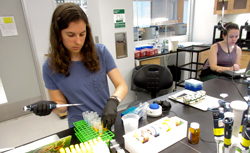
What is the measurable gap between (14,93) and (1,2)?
143 centimetres

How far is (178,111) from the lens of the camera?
4.12ft

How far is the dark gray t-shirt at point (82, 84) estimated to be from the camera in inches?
45.0

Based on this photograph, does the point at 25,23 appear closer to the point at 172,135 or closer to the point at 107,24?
the point at 107,24

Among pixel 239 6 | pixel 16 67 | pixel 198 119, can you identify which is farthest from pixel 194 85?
pixel 239 6

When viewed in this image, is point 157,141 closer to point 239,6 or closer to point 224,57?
point 224,57

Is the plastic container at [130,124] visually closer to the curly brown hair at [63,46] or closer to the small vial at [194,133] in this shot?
the small vial at [194,133]

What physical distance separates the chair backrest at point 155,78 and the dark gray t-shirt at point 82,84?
86 cm

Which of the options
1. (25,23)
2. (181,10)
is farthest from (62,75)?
(181,10)

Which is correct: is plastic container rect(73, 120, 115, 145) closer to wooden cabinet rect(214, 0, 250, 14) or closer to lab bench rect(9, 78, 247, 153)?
lab bench rect(9, 78, 247, 153)

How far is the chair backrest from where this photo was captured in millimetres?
2012

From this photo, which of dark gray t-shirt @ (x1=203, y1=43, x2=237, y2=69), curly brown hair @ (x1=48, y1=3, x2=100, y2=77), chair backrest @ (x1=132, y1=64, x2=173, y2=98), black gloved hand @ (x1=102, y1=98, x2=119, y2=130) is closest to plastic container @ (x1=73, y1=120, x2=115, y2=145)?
black gloved hand @ (x1=102, y1=98, x2=119, y2=130)

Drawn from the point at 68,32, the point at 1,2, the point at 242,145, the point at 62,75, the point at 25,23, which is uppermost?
the point at 1,2

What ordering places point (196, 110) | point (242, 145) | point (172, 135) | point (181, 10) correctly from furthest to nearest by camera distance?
point (181, 10), point (196, 110), point (172, 135), point (242, 145)

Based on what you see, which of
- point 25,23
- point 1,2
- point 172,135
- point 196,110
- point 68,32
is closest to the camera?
point 172,135
